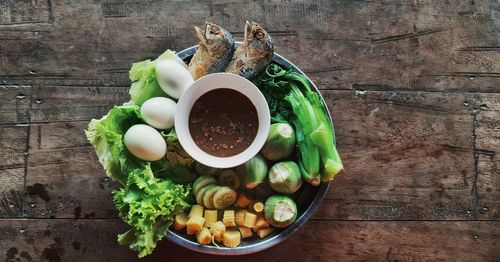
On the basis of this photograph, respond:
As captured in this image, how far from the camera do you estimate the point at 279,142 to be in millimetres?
1610

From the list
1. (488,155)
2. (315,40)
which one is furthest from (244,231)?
(488,155)

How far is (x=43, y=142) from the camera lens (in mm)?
1838

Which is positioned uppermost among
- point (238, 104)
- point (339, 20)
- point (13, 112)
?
point (339, 20)

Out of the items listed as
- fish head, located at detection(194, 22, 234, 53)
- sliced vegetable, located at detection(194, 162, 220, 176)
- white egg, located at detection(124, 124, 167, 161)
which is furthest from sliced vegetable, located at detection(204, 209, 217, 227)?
fish head, located at detection(194, 22, 234, 53)

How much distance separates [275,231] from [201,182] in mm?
250

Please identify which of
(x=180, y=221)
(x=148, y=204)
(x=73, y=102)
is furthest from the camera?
(x=73, y=102)

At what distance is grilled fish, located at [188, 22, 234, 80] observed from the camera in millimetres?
1604

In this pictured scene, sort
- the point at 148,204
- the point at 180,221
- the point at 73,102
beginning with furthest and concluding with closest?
the point at 73,102 < the point at 180,221 < the point at 148,204

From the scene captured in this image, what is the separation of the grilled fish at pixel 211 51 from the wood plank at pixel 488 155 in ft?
2.81

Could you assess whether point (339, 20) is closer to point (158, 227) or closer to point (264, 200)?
point (264, 200)

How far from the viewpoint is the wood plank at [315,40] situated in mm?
1861

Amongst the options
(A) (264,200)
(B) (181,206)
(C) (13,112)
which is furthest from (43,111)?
(A) (264,200)

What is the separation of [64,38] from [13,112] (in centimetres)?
28

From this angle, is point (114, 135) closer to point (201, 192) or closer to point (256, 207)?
point (201, 192)
